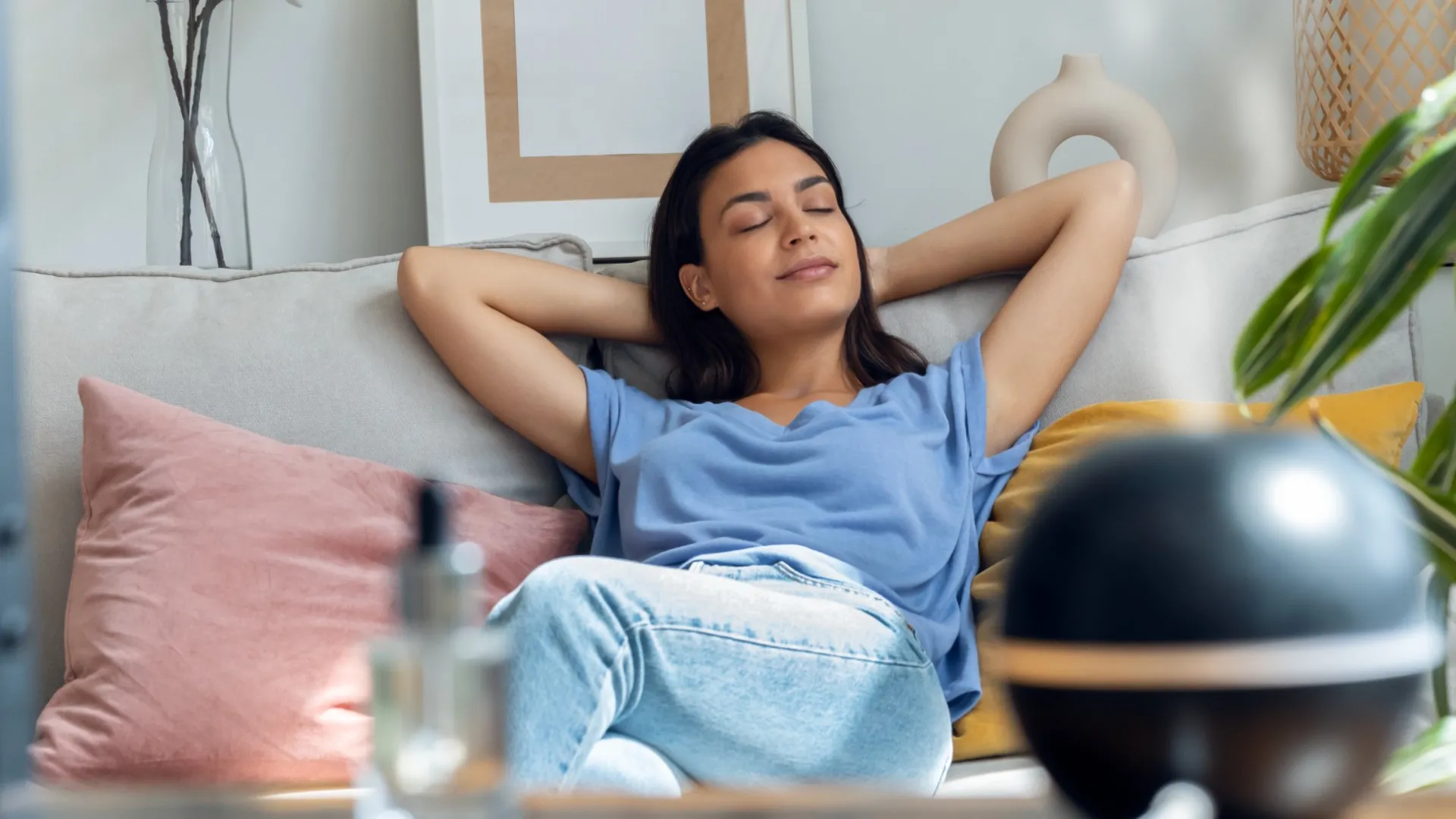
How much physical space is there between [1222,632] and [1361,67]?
5.93 ft

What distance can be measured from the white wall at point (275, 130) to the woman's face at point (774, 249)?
0.65 m

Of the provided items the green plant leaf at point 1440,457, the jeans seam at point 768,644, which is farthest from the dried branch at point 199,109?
the green plant leaf at point 1440,457

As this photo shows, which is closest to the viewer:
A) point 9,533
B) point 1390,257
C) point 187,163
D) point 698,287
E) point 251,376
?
point 9,533

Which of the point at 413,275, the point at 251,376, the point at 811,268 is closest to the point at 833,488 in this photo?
the point at 811,268

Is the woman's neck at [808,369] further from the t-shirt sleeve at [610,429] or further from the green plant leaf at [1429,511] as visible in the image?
the green plant leaf at [1429,511]

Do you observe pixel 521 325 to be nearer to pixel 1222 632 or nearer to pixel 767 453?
pixel 767 453

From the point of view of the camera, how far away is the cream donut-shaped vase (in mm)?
1897

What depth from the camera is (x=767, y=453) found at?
1580mm

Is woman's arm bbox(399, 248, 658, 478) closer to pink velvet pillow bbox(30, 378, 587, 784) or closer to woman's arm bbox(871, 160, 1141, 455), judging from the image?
pink velvet pillow bbox(30, 378, 587, 784)

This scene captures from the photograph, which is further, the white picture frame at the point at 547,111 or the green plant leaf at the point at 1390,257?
the white picture frame at the point at 547,111

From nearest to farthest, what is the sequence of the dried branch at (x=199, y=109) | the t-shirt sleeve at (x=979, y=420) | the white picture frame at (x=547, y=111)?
1. the t-shirt sleeve at (x=979, y=420)
2. the dried branch at (x=199, y=109)
3. the white picture frame at (x=547, y=111)

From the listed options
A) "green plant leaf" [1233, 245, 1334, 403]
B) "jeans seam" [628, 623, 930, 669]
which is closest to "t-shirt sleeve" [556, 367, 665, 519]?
"jeans seam" [628, 623, 930, 669]

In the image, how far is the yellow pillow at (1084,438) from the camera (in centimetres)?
135

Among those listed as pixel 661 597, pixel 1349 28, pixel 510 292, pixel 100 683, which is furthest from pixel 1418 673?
pixel 1349 28
